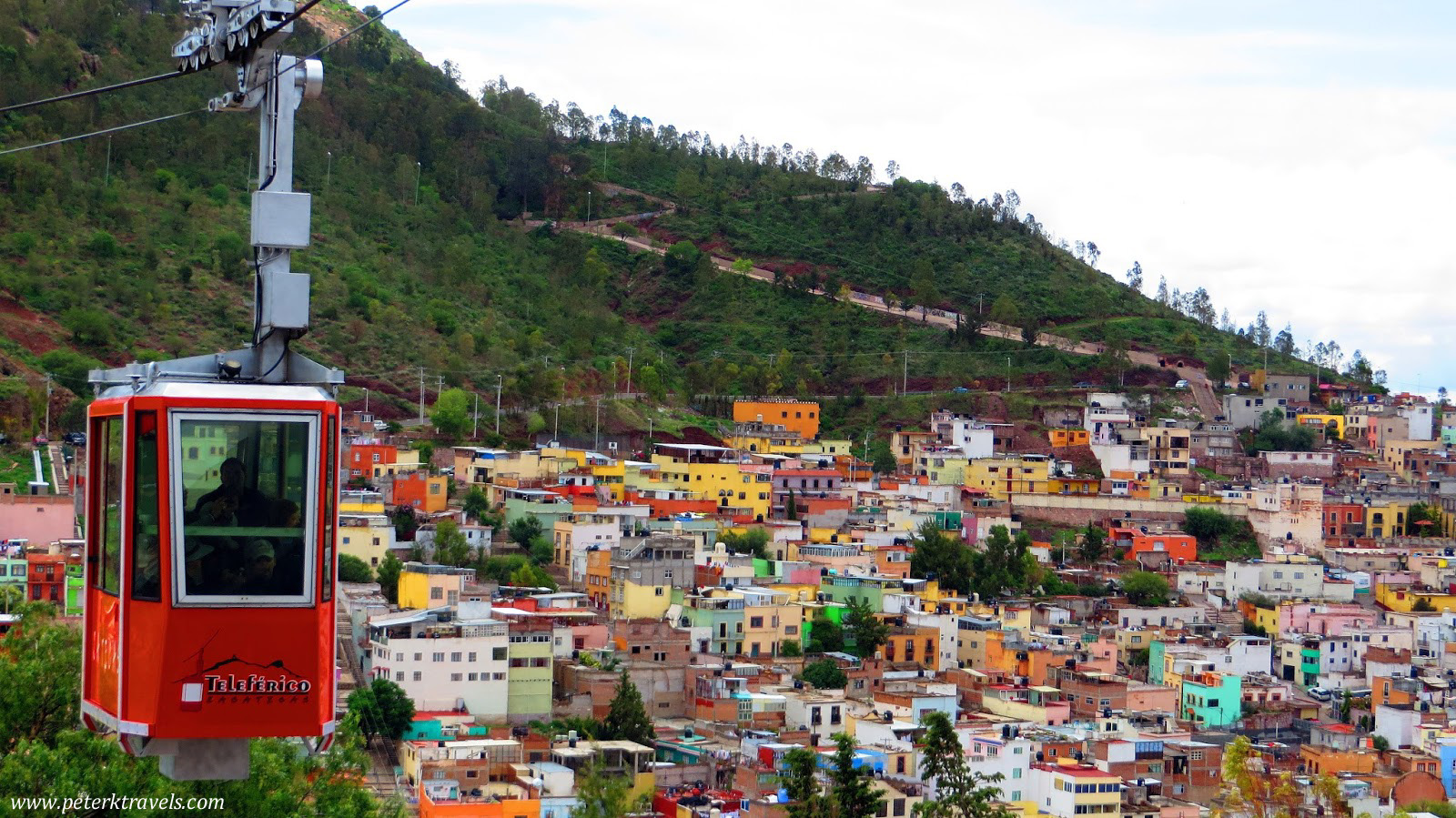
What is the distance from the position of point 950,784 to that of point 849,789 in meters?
0.95

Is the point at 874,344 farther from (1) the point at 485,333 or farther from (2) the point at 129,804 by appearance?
(2) the point at 129,804

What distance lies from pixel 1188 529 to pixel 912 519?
5.14 m

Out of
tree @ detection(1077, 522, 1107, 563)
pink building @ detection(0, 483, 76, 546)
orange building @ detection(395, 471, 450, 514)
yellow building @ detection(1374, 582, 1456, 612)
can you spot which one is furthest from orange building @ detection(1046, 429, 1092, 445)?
pink building @ detection(0, 483, 76, 546)

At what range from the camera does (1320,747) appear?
21.0 m

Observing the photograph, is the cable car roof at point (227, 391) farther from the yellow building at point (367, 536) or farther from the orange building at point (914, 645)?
the orange building at point (914, 645)

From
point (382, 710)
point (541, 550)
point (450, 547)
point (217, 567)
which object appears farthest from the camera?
point (541, 550)

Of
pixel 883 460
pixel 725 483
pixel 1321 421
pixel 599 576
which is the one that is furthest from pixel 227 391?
pixel 1321 421

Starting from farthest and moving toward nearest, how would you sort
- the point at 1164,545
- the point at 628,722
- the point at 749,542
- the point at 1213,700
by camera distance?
the point at 1164,545 → the point at 749,542 → the point at 1213,700 → the point at 628,722

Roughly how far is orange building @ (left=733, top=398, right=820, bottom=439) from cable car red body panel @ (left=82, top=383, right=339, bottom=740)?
3205cm

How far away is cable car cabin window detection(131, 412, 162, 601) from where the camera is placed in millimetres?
5309

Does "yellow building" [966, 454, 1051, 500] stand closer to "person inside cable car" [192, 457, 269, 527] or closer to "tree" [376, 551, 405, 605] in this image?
"tree" [376, 551, 405, 605]

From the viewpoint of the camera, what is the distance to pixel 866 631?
23828 millimetres

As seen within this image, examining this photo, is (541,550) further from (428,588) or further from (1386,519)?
(1386,519)

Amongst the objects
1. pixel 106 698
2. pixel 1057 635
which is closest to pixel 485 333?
pixel 1057 635
